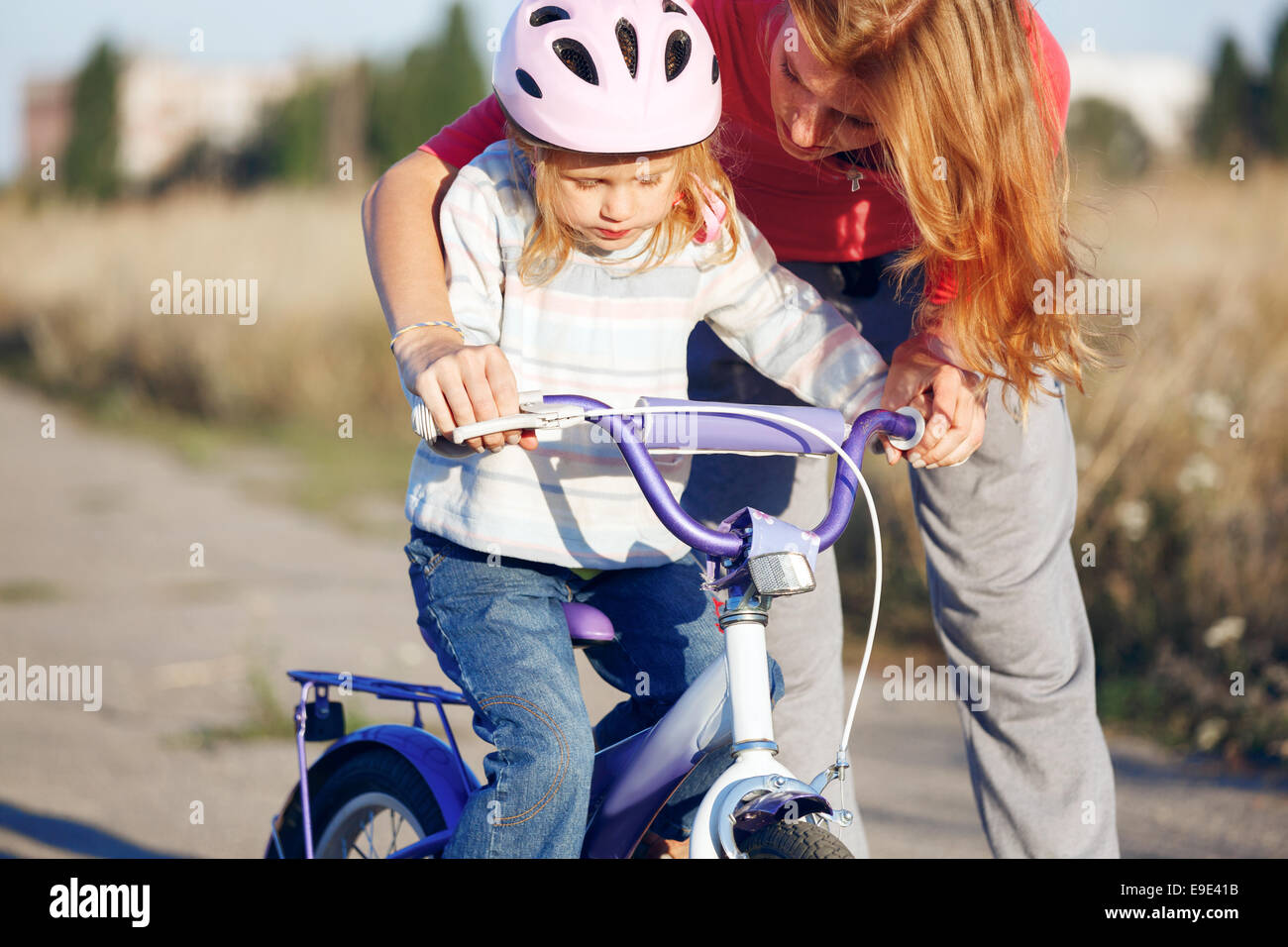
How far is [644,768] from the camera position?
6.37 feet

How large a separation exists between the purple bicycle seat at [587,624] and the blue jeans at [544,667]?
0.02m

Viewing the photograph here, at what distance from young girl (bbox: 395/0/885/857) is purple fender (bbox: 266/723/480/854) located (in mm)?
213

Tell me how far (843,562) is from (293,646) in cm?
216

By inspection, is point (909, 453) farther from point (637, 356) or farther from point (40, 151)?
point (40, 151)

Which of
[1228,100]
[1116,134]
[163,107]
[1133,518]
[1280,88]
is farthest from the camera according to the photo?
[163,107]

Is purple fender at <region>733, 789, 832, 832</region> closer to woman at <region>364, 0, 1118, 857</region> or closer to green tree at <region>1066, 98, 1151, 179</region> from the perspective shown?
woman at <region>364, 0, 1118, 857</region>

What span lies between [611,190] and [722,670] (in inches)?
26.9

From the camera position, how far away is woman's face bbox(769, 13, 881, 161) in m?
1.99

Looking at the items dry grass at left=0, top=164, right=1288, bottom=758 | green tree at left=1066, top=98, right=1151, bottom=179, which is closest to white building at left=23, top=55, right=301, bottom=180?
dry grass at left=0, top=164, right=1288, bottom=758

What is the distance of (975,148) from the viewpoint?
193cm
